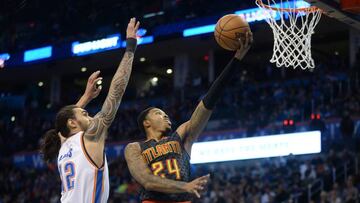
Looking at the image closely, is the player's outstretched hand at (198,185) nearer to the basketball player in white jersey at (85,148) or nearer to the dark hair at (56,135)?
the basketball player in white jersey at (85,148)

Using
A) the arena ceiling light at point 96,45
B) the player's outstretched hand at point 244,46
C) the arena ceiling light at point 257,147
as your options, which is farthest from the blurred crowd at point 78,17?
the player's outstretched hand at point 244,46

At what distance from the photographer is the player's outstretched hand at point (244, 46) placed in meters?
4.75

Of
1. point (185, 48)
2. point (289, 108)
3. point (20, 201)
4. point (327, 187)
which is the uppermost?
point (185, 48)

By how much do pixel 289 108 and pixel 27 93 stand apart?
48.2ft

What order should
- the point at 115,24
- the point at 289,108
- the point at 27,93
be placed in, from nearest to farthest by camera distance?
the point at 289,108, the point at 115,24, the point at 27,93

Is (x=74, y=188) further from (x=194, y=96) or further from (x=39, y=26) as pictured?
(x=39, y=26)

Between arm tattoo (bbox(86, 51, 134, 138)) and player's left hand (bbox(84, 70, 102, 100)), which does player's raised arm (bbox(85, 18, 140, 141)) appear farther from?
player's left hand (bbox(84, 70, 102, 100))

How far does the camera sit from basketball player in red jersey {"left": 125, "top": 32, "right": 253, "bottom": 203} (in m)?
4.52

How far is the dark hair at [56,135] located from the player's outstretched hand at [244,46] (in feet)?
4.10

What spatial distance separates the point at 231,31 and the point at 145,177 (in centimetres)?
142

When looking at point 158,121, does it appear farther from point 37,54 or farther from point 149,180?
point 37,54

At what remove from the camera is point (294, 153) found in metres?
15.0

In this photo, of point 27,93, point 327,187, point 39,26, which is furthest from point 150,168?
point 27,93

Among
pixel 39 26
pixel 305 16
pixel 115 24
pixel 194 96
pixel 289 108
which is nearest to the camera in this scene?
pixel 305 16
